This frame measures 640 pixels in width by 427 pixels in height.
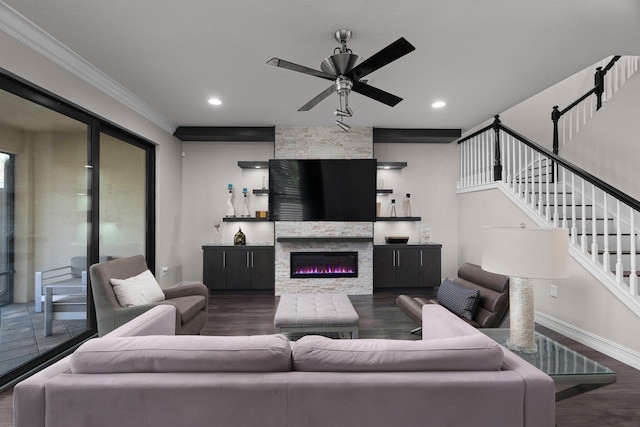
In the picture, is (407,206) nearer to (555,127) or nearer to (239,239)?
(555,127)

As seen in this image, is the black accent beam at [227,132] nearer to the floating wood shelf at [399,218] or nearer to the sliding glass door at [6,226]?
the floating wood shelf at [399,218]

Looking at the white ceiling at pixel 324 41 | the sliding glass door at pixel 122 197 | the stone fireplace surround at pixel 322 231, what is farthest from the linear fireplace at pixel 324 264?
the white ceiling at pixel 324 41

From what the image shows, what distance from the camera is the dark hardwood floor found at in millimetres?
2033

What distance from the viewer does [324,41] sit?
2.69 metres

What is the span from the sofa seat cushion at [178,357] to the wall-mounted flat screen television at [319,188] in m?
3.38

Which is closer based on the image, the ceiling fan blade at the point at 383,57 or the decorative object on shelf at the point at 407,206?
the ceiling fan blade at the point at 383,57

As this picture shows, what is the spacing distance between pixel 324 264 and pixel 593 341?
3.37 metres

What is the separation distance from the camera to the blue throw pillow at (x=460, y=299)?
2889 mm

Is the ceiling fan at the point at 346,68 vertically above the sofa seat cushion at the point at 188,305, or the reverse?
the ceiling fan at the point at 346,68

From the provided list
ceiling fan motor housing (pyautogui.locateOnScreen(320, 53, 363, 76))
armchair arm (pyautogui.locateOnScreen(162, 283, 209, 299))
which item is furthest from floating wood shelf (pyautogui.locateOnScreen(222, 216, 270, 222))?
ceiling fan motor housing (pyautogui.locateOnScreen(320, 53, 363, 76))

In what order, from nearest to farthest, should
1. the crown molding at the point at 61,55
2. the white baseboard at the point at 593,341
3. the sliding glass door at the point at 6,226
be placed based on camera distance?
the crown molding at the point at 61,55
the sliding glass door at the point at 6,226
the white baseboard at the point at 593,341

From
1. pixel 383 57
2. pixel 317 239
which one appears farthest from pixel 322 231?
pixel 383 57

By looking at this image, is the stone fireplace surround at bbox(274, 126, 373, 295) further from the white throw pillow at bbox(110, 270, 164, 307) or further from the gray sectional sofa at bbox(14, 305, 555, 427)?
the gray sectional sofa at bbox(14, 305, 555, 427)

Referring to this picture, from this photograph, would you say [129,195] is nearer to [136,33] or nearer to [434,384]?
[136,33]
